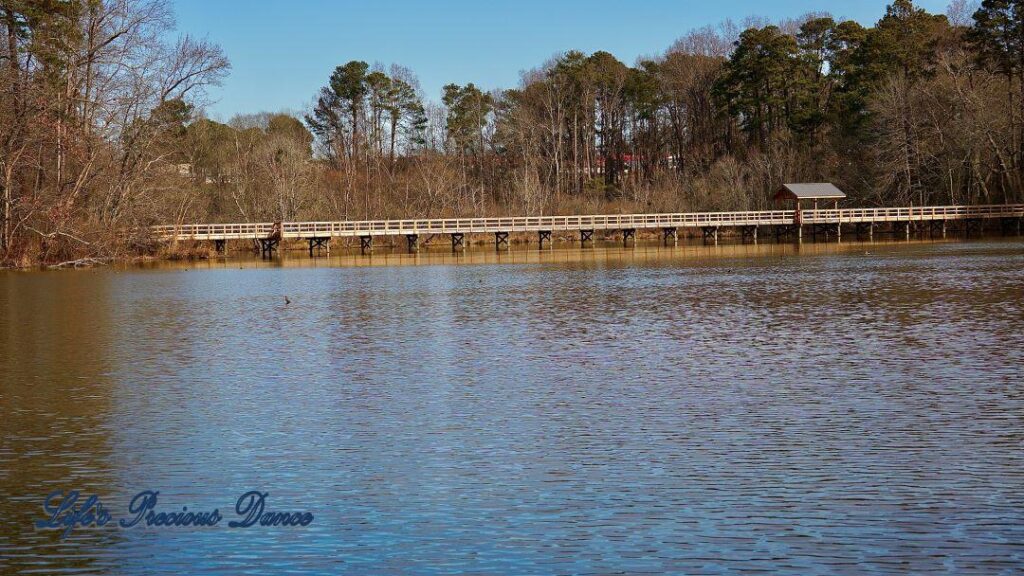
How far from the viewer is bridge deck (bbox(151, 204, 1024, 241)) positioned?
60.3 meters

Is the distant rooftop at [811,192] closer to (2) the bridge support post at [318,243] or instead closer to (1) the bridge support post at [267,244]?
(2) the bridge support post at [318,243]

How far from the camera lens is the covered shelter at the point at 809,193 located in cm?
6481

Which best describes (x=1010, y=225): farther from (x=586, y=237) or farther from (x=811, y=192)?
(x=586, y=237)

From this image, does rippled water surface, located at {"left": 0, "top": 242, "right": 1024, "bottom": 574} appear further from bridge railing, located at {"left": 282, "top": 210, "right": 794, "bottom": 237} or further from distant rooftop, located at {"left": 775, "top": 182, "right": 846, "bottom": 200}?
distant rooftop, located at {"left": 775, "top": 182, "right": 846, "bottom": 200}

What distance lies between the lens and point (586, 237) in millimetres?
66688

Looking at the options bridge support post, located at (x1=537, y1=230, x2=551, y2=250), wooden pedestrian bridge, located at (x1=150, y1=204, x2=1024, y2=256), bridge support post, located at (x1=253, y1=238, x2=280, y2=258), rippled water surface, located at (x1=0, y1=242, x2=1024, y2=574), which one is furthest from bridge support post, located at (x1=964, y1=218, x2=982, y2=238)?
rippled water surface, located at (x1=0, y1=242, x2=1024, y2=574)

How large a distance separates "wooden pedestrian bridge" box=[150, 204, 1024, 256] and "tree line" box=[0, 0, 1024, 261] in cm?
241

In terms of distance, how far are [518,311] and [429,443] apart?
13.5 metres

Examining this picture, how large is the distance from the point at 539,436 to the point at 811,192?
58038mm

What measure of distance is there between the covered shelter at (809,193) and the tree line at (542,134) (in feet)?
11.7

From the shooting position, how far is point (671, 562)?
278 inches

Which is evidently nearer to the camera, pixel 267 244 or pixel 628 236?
pixel 267 244

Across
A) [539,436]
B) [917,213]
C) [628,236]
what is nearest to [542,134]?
[628,236]

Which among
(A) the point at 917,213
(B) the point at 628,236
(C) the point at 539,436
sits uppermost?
(A) the point at 917,213
